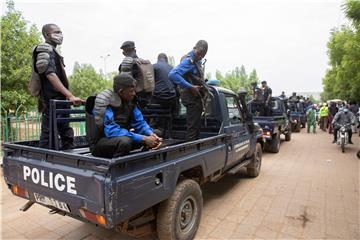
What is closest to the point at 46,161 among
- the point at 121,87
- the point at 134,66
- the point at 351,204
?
the point at 121,87

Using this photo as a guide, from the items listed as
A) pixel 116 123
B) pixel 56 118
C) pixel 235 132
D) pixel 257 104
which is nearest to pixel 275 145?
pixel 257 104

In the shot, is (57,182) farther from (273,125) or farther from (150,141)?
(273,125)

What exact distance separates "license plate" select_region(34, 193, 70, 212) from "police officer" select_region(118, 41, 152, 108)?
68.5 inches

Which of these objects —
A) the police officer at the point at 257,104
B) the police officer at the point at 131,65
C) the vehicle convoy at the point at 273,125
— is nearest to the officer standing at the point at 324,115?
the vehicle convoy at the point at 273,125

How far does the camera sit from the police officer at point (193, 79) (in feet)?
12.8

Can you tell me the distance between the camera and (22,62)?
32.3 ft

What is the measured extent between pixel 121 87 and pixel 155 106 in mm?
1979

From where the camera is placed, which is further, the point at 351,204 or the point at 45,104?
the point at 351,204

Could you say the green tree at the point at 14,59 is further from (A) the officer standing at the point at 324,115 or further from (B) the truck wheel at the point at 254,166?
(A) the officer standing at the point at 324,115

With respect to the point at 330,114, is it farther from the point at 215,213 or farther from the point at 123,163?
the point at 123,163

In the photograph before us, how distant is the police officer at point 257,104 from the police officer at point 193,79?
6.13 metres

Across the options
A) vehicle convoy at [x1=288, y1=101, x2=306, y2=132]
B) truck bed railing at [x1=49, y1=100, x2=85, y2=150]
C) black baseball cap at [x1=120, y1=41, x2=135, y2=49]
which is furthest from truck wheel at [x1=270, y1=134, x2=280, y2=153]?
truck bed railing at [x1=49, y1=100, x2=85, y2=150]

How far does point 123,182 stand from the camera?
219 cm

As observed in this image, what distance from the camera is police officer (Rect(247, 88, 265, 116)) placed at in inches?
382
